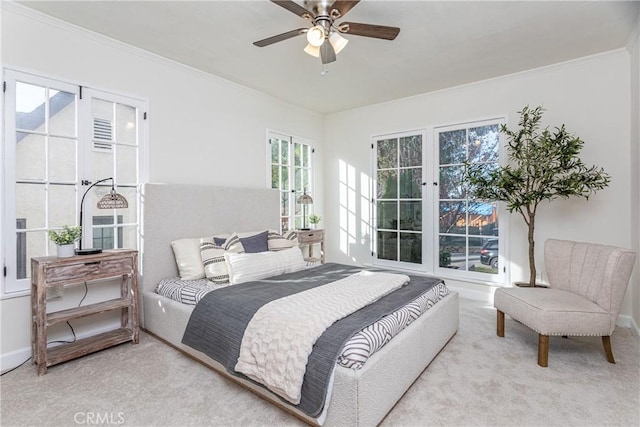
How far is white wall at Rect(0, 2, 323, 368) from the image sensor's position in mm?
2492

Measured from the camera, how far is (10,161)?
8.02 feet

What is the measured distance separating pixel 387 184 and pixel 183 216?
295 cm

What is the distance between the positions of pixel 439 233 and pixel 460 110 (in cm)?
165

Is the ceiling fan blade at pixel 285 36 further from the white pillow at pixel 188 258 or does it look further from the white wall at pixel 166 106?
the white pillow at pixel 188 258

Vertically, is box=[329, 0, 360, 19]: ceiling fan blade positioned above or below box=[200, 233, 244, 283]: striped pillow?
above

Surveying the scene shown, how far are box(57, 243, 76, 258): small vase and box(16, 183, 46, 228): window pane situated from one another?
41 cm

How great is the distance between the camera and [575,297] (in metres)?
2.68

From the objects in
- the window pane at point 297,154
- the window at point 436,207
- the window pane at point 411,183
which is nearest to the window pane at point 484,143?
the window at point 436,207

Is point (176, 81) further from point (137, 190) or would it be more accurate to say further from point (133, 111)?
point (137, 190)

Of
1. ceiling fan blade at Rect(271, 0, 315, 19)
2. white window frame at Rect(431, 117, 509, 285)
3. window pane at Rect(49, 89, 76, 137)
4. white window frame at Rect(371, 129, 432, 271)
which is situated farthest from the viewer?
white window frame at Rect(371, 129, 432, 271)

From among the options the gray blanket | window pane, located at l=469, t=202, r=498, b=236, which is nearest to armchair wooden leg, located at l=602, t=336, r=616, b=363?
the gray blanket

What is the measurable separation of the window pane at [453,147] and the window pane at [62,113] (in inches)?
163

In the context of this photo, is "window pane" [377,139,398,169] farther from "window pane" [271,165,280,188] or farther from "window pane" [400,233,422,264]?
"window pane" [271,165,280,188]

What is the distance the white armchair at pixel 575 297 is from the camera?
2.39m
